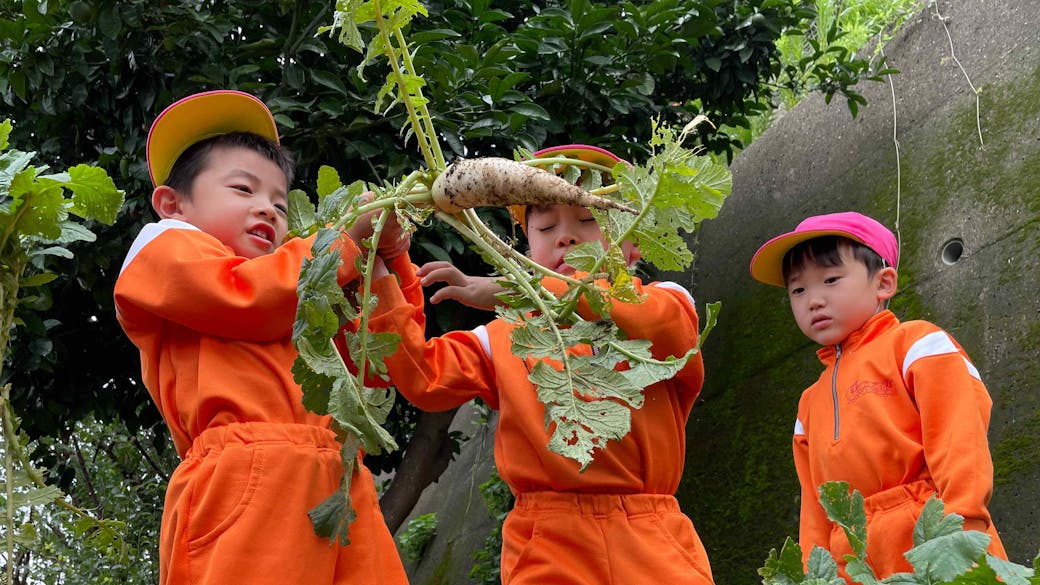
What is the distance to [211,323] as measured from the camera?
1895 millimetres

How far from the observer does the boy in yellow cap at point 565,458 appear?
215 centimetres

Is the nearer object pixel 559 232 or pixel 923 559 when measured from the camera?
pixel 923 559

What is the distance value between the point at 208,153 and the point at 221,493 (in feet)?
2.57

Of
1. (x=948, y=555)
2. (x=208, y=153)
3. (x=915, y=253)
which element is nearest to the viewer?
(x=948, y=555)

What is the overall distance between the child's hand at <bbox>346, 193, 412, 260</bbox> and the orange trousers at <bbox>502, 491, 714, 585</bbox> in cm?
62

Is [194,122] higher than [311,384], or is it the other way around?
[194,122]

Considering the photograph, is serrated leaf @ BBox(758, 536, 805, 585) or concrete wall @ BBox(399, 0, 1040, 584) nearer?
serrated leaf @ BBox(758, 536, 805, 585)

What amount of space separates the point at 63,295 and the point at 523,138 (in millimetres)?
1574

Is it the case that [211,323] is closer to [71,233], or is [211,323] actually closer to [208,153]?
[71,233]

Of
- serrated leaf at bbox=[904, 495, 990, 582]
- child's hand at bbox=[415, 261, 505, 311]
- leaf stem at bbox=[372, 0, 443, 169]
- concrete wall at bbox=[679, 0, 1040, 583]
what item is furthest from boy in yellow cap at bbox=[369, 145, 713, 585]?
serrated leaf at bbox=[904, 495, 990, 582]

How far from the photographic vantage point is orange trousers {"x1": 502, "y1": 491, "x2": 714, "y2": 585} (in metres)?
2.14

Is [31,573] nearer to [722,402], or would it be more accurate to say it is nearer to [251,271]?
[722,402]

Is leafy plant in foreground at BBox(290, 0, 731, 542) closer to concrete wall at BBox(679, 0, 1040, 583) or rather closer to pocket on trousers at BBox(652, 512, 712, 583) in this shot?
pocket on trousers at BBox(652, 512, 712, 583)

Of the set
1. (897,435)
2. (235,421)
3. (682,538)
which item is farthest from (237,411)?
(897,435)
